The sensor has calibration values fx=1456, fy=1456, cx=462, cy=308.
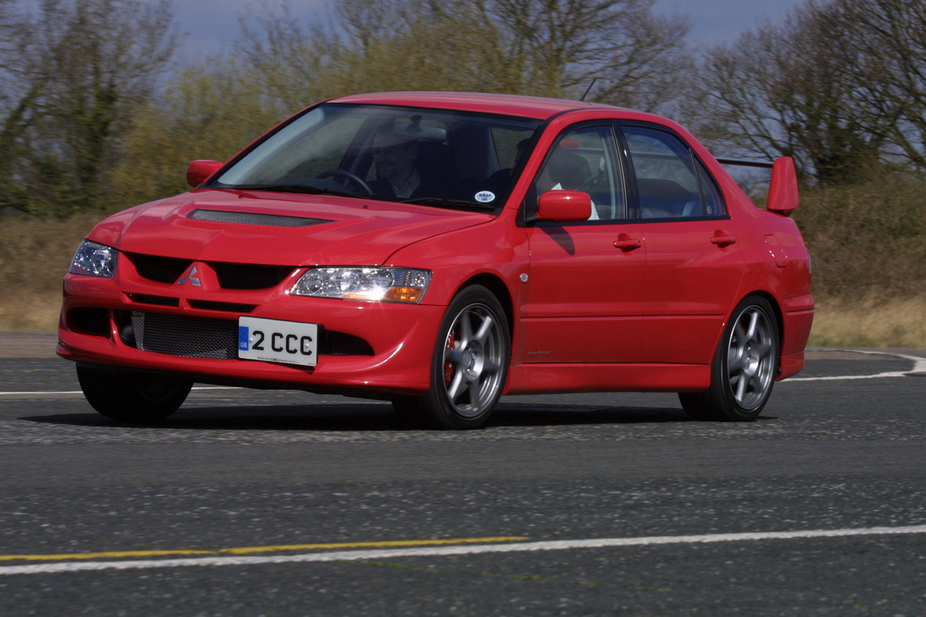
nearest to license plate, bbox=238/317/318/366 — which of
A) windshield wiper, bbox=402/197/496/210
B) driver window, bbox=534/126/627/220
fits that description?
windshield wiper, bbox=402/197/496/210

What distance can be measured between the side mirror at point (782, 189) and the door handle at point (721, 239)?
106cm

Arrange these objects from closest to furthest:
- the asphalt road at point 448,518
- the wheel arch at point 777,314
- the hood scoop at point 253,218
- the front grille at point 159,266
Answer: the asphalt road at point 448,518 → the front grille at point 159,266 → the hood scoop at point 253,218 → the wheel arch at point 777,314

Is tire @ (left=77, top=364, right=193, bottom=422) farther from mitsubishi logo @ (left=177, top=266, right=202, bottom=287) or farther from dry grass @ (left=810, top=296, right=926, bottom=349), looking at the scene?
dry grass @ (left=810, top=296, right=926, bottom=349)

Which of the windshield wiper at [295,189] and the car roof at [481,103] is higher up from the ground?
the car roof at [481,103]

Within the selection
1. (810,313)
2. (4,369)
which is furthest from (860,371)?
(4,369)

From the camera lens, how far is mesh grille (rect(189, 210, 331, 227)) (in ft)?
21.4

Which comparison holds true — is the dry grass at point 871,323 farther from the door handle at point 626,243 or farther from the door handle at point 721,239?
the door handle at point 626,243

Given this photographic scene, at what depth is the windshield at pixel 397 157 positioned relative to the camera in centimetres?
731

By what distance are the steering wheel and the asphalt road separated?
47.4 inches

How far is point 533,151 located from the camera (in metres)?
7.52

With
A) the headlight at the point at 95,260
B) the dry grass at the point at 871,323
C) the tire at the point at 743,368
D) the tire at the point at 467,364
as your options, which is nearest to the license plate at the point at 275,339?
the tire at the point at 467,364

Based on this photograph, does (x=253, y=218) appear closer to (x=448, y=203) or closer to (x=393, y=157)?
(x=448, y=203)

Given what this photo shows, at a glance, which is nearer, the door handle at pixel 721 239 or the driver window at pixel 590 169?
the driver window at pixel 590 169

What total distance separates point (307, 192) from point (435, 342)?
1.27 metres
